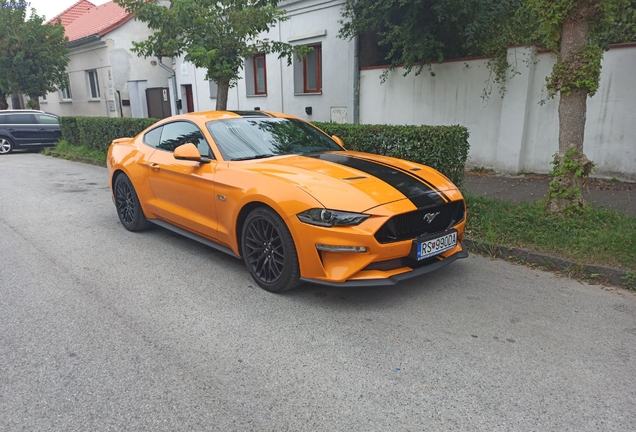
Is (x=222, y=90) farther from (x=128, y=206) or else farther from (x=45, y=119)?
(x=45, y=119)

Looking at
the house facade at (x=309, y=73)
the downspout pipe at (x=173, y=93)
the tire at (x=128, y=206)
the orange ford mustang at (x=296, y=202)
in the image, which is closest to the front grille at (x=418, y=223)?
the orange ford mustang at (x=296, y=202)

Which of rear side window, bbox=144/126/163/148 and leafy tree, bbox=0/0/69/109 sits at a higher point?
leafy tree, bbox=0/0/69/109

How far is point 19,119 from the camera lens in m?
16.7

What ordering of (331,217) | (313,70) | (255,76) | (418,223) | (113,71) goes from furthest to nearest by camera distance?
(113,71) → (255,76) → (313,70) → (418,223) → (331,217)

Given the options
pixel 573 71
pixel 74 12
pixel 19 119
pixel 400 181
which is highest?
pixel 74 12

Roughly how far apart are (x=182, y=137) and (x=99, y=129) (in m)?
10.2

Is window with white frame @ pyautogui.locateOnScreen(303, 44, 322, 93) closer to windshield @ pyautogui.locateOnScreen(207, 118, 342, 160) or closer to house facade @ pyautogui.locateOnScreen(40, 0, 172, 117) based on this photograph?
house facade @ pyautogui.locateOnScreen(40, 0, 172, 117)

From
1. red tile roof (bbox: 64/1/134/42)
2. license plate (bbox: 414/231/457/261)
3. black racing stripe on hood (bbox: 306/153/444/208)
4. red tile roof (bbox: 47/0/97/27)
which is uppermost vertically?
red tile roof (bbox: 47/0/97/27)

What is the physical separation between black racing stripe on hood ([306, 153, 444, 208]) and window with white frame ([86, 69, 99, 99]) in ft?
71.4

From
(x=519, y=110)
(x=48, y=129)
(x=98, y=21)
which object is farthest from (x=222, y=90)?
(x=98, y=21)

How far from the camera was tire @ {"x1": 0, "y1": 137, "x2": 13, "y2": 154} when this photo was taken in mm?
16500

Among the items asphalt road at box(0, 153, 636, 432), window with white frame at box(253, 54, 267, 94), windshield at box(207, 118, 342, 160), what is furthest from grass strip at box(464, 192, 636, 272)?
window with white frame at box(253, 54, 267, 94)

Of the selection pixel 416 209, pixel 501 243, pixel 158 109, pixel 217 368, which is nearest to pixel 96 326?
pixel 217 368

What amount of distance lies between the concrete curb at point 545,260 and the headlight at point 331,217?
2200mm
